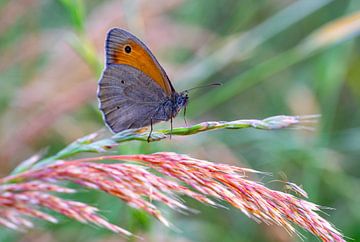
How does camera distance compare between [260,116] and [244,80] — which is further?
[260,116]

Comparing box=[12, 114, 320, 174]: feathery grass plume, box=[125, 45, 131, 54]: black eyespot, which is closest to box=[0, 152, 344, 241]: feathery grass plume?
box=[12, 114, 320, 174]: feathery grass plume

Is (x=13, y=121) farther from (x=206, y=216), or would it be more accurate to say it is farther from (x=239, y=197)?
(x=239, y=197)

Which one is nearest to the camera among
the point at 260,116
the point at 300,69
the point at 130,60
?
the point at 130,60

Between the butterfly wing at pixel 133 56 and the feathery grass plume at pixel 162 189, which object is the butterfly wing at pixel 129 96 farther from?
the feathery grass plume at pixel 162 189

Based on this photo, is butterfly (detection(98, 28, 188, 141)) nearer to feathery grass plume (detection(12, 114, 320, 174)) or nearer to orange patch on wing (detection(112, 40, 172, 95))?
orange patch on wing (detection(112, 40, 172, 95))

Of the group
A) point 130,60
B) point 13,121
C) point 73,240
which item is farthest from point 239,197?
point 13,121

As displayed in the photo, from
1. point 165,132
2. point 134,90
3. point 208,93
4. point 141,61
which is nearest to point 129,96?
point 134,90

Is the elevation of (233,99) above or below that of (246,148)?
above
